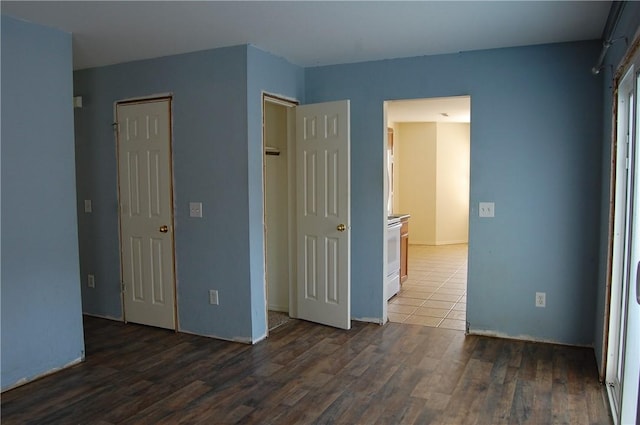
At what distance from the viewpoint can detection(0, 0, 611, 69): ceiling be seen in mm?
2918

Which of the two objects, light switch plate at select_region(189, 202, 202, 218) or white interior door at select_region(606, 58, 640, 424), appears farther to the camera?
light switch plate at select_region(189, 202, 202, 218)

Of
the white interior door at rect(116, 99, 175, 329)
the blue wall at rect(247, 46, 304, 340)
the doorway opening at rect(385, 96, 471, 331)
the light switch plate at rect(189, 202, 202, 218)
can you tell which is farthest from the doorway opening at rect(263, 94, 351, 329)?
the doorway opening at rect(385, 96, 471, 331)

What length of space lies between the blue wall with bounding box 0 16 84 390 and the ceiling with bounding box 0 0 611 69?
0.92ft

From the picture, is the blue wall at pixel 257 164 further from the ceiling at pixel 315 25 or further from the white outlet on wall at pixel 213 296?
the white outlet on wall at pixel 213 296

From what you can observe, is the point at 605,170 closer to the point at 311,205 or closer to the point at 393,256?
the point at 311,205

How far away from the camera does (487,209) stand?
13.0 ft

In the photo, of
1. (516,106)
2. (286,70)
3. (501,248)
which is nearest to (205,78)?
(286,70)

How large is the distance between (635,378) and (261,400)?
6.41ft

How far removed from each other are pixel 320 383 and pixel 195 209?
5.81 ft

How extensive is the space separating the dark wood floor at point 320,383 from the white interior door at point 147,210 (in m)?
0.33

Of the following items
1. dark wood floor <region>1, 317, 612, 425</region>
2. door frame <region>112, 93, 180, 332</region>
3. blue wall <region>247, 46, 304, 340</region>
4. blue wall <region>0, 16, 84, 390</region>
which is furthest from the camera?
door frame <region>112, 93, 180, 332</region>

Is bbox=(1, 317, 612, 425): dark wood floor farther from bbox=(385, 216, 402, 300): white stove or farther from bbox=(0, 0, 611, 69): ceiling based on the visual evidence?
bbox=(0, 0, 611, 69): ceiling

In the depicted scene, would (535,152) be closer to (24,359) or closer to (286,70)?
(286,70)

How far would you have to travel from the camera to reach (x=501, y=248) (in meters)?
3.95
